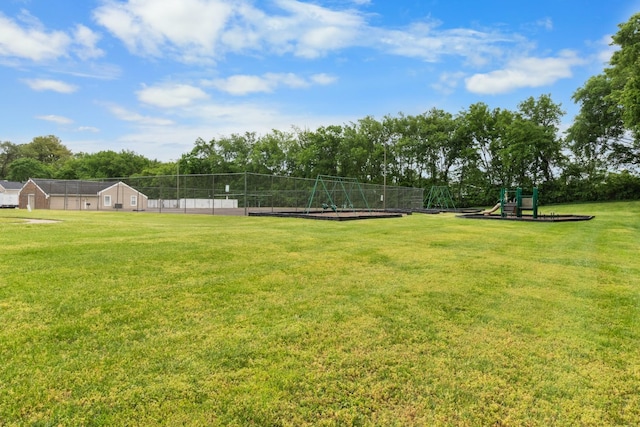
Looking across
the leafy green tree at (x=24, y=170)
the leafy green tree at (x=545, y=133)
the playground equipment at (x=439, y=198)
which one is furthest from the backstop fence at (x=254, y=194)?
the leafy green tree at (x=24, y=170)

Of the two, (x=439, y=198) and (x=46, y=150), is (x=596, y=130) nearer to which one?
(x=439, y=198)

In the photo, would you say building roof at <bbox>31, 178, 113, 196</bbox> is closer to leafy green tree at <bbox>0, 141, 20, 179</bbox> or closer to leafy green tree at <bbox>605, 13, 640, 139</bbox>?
leafy green tree at <bbox>605, 13, 640, 139</bbox>

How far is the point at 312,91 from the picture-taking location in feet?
104

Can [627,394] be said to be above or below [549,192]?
→ below

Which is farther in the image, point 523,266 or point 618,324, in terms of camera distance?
point 523,266

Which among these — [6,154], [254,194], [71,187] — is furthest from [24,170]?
[254,194]

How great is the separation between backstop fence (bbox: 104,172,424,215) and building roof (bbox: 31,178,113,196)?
3817 millimetres

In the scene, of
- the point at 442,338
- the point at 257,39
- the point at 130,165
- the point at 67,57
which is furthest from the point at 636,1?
the point at 130,165

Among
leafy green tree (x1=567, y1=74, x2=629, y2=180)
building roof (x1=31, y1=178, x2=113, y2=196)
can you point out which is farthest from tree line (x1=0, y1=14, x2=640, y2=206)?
building roof (x1=31, y1=178, x2=113, y2=196)

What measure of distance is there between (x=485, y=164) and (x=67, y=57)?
43569mm

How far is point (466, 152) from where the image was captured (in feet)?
150

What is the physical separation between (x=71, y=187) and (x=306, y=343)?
130ft

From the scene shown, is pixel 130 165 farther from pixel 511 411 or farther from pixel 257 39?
pixel 511 411

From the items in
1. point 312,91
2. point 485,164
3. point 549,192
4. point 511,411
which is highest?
point 312,91
